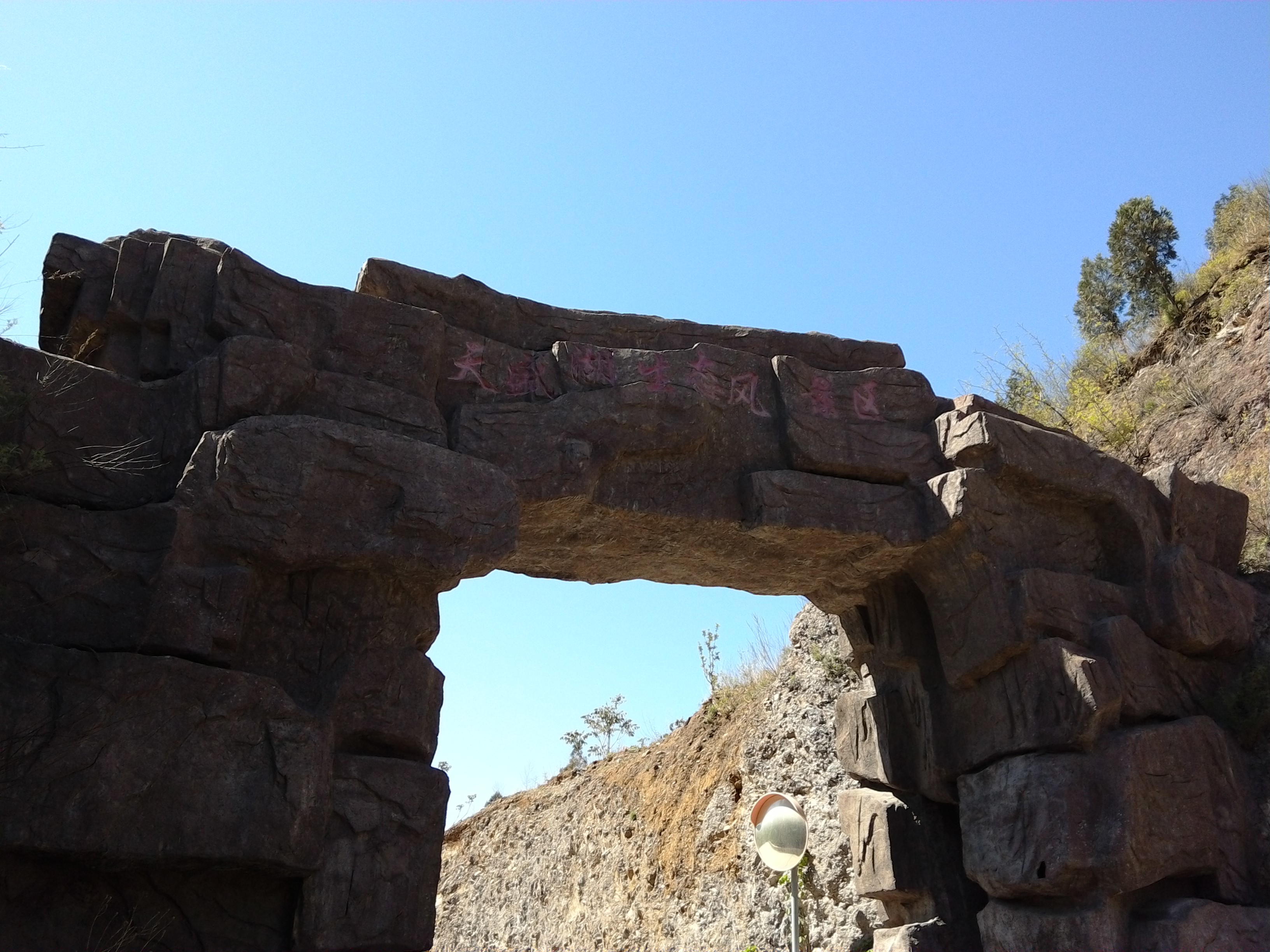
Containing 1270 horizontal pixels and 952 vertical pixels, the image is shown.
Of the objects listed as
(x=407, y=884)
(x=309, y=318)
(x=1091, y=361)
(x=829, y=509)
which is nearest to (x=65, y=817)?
(x=407, y=884)

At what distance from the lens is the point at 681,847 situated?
973 centimetres

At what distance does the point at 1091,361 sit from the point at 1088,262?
2.61m

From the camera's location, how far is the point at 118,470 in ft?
15.3

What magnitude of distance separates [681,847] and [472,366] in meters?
5.62

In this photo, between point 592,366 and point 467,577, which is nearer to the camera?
point 467,577

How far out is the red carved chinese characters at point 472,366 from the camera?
551 cm

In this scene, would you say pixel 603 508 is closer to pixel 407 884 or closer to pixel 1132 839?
pixel 407 884

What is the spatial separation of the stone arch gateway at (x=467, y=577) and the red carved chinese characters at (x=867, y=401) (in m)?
0.02

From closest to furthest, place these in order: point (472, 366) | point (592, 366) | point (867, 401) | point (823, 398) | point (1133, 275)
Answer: point (472, 366) → point (592, 366) → point (823, 398) → point (867, 401) → point (1133, 275)

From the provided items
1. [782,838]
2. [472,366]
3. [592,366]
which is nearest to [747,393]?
[592,366]

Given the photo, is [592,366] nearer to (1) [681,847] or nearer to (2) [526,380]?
(2) [526,380]

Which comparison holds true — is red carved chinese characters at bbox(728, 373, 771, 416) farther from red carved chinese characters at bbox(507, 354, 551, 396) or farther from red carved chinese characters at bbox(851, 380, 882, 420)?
red carved chinese characters at bbox(507, 354, 551, 396)

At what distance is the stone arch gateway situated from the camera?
13.8 ft

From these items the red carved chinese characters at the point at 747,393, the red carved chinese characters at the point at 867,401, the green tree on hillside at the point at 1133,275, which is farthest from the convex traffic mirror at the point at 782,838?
the green tree on hillside at the point at 1133,275
